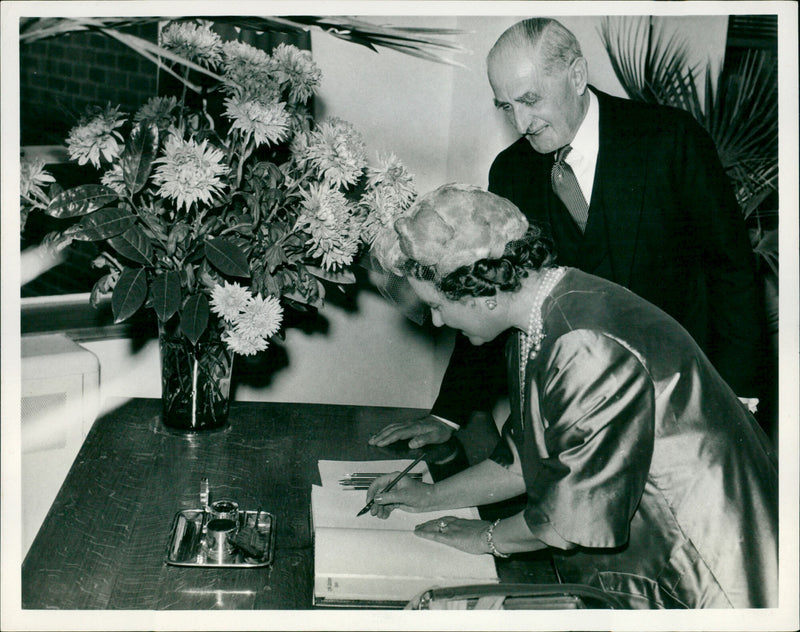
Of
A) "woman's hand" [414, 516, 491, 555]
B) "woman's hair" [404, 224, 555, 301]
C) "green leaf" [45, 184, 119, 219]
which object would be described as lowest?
"woman's hand" [414, 516, 491, 555]

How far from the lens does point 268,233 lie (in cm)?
175

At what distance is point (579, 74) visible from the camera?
1.76 m

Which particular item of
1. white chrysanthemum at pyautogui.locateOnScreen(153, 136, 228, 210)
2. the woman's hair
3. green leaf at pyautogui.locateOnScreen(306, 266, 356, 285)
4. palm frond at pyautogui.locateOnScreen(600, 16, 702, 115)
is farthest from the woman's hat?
palm frond at pyautogui.locateOnScreen(600, 16, 702, 115)

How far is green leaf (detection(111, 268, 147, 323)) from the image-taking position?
165 cm

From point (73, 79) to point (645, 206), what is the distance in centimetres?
130

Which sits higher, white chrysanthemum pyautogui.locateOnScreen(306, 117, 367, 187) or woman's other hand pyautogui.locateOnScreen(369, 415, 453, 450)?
white chrysanthemum pyautogui.locateOnScreen(306, 117, 367, 187)

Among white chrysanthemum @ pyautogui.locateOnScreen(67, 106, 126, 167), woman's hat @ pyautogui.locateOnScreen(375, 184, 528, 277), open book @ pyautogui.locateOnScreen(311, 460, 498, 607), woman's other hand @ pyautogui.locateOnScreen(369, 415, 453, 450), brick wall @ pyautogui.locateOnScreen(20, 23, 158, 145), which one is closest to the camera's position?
open book @ pyautogui.locateOnScreen(311, 460, 498, 607)

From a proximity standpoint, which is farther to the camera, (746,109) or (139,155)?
(746,109)

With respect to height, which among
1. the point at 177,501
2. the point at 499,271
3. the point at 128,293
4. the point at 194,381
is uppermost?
the point at 499,271

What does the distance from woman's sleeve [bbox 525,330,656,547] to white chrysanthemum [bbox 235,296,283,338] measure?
1.87 ft

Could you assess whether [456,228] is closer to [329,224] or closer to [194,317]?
[329,224]

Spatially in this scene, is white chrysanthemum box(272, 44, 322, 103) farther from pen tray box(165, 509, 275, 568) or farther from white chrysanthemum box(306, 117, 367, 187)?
pen tray box(165, 509, 275, 568)

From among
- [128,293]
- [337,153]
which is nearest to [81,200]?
[128,293]

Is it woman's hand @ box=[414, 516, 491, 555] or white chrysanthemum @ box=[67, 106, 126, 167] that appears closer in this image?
woman's hand @ box=[414, 516, 491, 555]
